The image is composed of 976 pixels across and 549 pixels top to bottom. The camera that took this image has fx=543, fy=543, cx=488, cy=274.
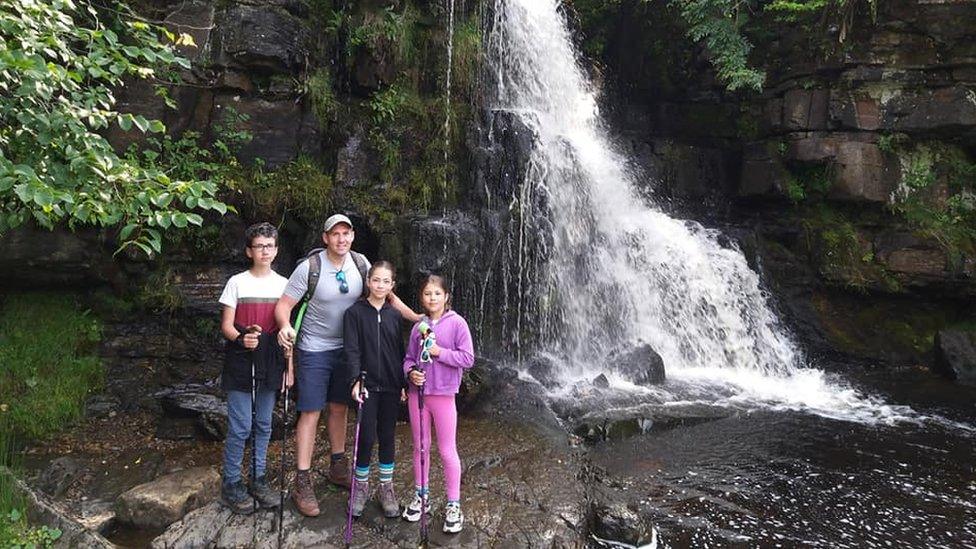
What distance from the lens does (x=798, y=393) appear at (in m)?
9.20

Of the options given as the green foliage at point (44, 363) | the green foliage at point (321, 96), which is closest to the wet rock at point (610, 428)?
the green foliage at point (44, 363)

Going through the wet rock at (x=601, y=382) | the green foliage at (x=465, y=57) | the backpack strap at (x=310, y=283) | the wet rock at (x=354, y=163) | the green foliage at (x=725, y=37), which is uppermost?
the green foliage at (x=725, y=37)

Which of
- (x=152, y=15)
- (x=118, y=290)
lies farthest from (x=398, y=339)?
(x=152, y=15)

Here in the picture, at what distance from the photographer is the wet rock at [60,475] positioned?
5.00m

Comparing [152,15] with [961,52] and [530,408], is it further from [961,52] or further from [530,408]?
[961,52]

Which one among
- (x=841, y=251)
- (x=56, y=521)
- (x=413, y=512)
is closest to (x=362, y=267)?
(x=413, y=512)

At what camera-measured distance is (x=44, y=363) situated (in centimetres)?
704

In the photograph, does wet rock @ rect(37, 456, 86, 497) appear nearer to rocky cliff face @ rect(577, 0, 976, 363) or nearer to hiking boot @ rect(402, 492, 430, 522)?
hiking boot @ rect(402, 492, 430, 522)

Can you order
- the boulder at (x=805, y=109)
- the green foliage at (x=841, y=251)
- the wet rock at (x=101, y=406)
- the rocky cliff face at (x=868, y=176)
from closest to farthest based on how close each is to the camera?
1. the wet rock at (x=101, y=406)
2. the rocky cliff face at (x=868, y=176)
3. the green foliage at (x=841, y=251)
4. the boulder at (x=805, y=109)

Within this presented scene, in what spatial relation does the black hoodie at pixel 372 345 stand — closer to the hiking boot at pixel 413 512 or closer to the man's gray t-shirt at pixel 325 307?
the man's gray t-shirt at pixel 325 307

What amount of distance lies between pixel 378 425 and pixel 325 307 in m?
0.99

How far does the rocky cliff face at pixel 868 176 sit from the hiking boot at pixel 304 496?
10.9 metres

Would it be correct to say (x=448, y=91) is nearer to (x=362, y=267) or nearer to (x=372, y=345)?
(x=362, y=267)

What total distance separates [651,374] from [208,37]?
8.72m
